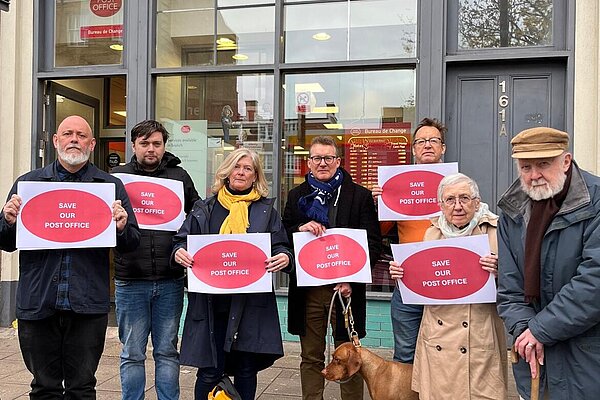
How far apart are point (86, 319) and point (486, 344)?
2329 mm

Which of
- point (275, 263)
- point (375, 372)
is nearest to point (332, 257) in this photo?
point (275, 263)

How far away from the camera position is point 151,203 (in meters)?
3.94

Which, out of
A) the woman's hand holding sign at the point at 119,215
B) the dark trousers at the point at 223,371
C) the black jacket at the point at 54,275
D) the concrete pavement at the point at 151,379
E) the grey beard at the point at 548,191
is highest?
the grey beard at the point at 548,191

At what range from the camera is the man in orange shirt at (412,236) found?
3.75 m

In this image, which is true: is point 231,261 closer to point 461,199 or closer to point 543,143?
point 461,199

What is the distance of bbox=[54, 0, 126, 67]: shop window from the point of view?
23.3 ft

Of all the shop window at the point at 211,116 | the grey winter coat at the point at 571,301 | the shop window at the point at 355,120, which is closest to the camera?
the grey winter coat at the point at 571,301

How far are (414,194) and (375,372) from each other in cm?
121

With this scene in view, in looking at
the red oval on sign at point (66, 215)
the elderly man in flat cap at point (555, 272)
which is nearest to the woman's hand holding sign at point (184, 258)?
the red oval on sign at point (66, 215)

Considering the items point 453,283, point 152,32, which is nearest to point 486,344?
point 453,283

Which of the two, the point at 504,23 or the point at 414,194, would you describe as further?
the point at 504,23

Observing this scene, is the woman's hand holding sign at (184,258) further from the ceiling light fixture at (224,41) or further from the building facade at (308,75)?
the ceiling light fixture at (224,41)

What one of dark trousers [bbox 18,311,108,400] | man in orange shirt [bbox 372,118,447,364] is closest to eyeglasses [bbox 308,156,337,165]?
man in orange shirt [bbox 372,118,447,364]

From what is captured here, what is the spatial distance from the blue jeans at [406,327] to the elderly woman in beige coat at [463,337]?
0.34 m
